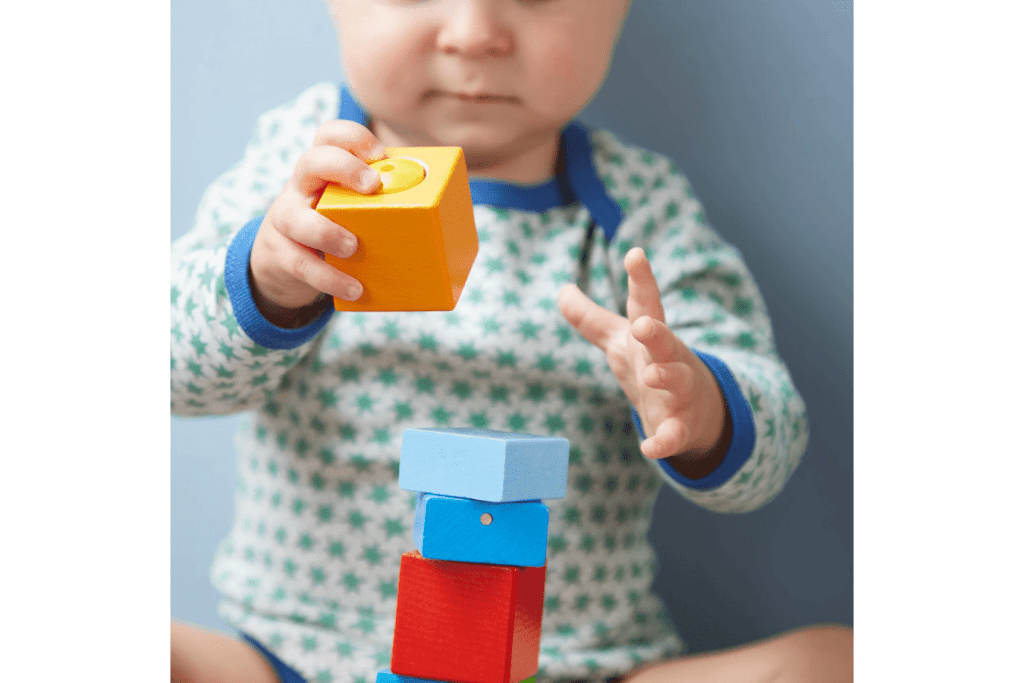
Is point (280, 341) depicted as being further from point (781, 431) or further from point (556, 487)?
point (781, 431)

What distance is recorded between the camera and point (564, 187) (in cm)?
67

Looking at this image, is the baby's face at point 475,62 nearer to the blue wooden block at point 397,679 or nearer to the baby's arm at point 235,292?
the baby's arm at point 235,292

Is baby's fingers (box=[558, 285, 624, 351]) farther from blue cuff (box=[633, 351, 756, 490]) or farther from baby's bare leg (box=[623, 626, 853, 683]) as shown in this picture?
baby's bare leg (box=[623, 626, 853, 683])

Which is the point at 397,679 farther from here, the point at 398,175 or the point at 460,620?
the point at 398,175

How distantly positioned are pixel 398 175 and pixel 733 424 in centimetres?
26

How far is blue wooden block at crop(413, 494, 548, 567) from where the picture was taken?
17.4 inches

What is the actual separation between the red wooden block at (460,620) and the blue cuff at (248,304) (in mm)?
176

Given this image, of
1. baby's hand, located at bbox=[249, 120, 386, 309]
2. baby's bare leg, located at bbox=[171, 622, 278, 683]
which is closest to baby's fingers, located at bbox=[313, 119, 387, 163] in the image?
baby's hand, located at bbox=[249, 120, 386, 309]

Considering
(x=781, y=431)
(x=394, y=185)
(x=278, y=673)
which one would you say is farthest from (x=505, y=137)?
(x=278, y=673)

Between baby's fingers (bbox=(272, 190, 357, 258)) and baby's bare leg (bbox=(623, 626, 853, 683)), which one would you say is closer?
baby's fingers (bbox=(272, 190, 357, 258))

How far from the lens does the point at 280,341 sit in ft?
1.86

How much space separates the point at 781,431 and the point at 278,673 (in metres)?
0.38

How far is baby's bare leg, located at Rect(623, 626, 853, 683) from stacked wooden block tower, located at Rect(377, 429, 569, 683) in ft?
0.58

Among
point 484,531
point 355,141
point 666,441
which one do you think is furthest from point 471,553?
point 355,141
